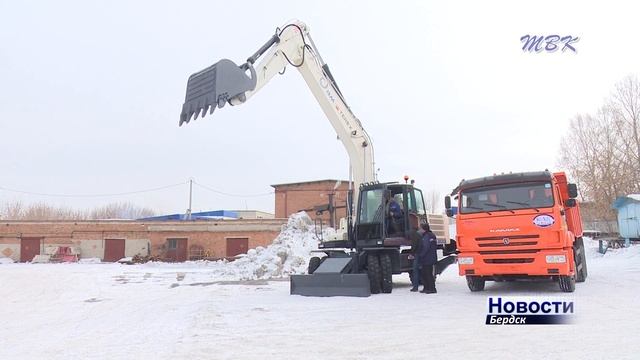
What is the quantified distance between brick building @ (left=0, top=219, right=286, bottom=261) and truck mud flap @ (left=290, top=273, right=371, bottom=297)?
27691 mm

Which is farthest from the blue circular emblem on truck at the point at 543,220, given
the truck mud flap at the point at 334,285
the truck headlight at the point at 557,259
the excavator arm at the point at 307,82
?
the excavator arm at the point at 307,82

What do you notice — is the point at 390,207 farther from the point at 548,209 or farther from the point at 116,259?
the point at 116,259

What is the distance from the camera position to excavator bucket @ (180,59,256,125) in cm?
1212

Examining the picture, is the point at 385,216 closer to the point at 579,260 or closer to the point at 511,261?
the point at 511,261

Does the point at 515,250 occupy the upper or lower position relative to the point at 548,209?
lower

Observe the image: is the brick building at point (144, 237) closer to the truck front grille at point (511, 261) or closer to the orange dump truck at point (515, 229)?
the orange dump truck at point (515, 229)

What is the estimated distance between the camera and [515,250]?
1061cm

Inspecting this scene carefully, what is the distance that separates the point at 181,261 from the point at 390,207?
30.3 metres

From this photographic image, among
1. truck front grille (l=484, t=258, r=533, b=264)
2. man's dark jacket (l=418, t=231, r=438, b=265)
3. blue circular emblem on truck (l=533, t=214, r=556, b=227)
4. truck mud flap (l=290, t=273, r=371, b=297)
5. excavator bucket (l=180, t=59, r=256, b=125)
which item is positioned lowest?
truck mud flap (l=290, t=273, r=371, b=297)

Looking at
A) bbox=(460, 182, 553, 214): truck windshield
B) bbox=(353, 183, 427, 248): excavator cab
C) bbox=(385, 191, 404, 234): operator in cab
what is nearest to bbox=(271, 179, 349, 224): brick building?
bbox=(353, 183, 427, 248): excavator cab

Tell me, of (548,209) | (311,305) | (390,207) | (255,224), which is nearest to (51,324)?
(311,305)

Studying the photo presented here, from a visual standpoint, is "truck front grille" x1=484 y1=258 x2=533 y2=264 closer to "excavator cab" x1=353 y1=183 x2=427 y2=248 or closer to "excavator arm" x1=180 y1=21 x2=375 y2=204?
"excavator cab" x1=353 y1=183 x2=427 y2=248

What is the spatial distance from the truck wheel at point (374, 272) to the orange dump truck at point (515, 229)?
7.42 feet

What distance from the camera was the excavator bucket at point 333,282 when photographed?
39.5 ft
